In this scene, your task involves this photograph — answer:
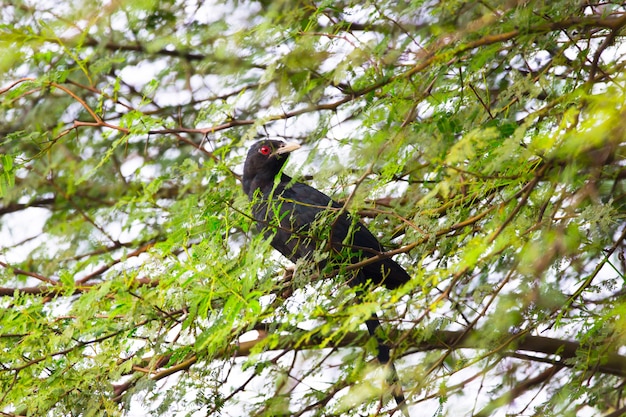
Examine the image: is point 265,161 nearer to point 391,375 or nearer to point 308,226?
point 308,226

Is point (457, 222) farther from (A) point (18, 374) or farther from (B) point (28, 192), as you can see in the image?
(B) point (28, 192)

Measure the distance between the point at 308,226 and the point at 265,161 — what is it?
153 centimetres

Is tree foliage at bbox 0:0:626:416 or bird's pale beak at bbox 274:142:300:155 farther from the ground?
bird's pale beak at bbox 274:142:300:155

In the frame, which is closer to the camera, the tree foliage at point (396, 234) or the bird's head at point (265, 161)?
the tree foliage at point (396, 234)

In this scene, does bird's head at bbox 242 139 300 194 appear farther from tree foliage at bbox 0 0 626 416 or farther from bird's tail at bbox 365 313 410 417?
bird's tail at bbox 365 313 410 417

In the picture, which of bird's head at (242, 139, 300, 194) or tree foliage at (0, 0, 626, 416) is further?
bird's head at (242, 139, 300, 194)

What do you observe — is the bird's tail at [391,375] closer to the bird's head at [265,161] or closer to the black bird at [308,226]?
the black bird at [308,226]

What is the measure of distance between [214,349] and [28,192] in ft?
11.0

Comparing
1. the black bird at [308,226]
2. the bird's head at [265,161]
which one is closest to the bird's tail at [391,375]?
the black bird at [308,226]

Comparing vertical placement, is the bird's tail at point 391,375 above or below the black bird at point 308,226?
below

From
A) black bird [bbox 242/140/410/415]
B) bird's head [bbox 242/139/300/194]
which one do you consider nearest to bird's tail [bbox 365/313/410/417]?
black bird [bbox 242/140/410/415]

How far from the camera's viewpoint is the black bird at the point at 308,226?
3225 mm

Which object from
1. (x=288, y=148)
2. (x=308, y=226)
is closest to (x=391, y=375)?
(x=308, y=226)

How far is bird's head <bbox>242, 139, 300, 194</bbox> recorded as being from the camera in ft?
17.6
